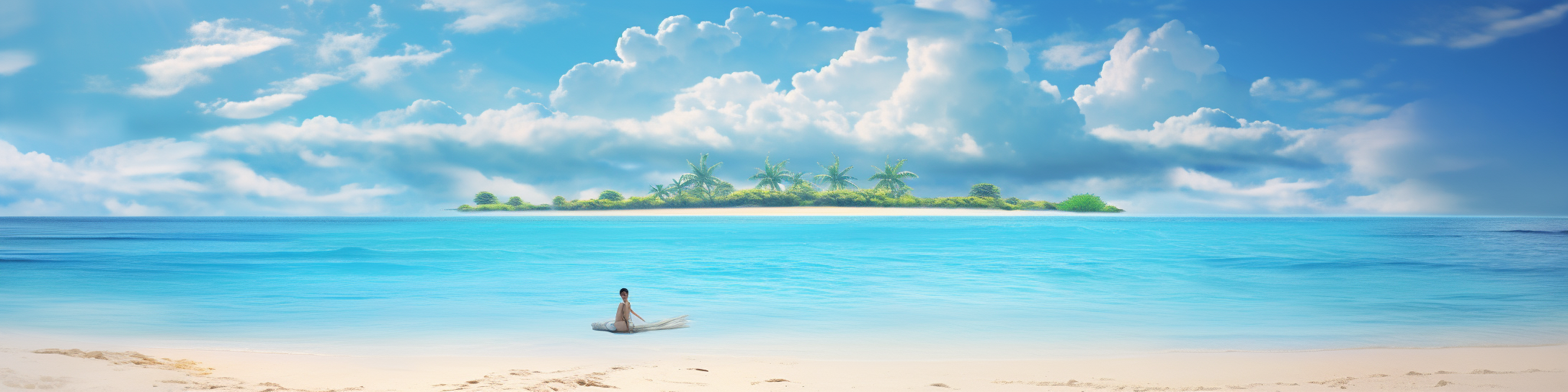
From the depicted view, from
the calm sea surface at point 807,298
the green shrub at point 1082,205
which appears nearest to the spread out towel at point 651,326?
the calm sea surface at point 807,298

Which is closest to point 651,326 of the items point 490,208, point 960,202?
point 960,202

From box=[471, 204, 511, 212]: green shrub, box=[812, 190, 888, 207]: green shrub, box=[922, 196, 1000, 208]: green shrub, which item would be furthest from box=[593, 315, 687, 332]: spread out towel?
box=[471, 204, 511, 212]: green shrub

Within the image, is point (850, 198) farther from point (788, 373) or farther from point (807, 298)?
point (788, 373)

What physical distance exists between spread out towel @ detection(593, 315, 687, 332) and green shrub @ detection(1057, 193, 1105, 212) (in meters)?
68.3

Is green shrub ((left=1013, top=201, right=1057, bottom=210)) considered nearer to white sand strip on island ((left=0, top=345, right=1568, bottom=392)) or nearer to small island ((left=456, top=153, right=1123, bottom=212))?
small island ((left=456, top=153, right=1123, bottom=212))

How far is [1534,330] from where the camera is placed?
349 inches

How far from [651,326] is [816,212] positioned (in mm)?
52718

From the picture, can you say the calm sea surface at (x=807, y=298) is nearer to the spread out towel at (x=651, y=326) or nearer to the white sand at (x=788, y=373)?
the spread out towel at (x=651, y=326)

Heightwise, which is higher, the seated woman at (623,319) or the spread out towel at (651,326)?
the seated woman at (623,319)

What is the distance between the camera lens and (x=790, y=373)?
5895 millimetres

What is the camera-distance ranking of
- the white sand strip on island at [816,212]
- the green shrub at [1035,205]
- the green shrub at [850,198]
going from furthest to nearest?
the green shrub at [1035,205] < the green shrub at [850,198] < the white sand strip on island at [816,212]

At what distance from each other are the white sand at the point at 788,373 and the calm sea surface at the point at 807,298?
2.42ft

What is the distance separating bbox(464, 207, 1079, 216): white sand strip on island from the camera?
2363 inches

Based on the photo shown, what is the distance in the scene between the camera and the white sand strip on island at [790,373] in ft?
16.9
